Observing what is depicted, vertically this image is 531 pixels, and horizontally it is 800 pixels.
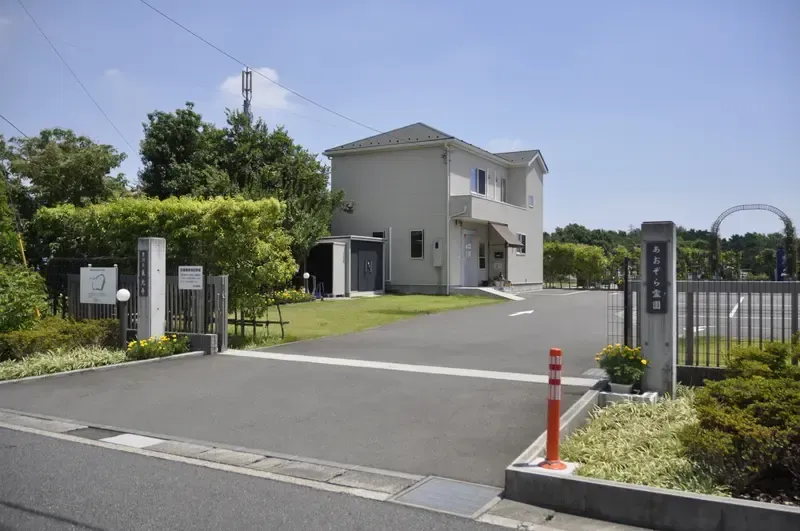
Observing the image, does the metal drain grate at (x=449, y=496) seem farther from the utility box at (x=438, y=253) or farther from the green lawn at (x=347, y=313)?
the utility box at (x=438, y=253)

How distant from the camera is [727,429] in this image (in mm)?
5379

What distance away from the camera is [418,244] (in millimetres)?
31391

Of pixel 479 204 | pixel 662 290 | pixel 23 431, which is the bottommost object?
pixel 23 431

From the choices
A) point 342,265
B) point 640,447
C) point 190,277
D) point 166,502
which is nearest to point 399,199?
point 342,265

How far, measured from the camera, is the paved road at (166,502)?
485 cm

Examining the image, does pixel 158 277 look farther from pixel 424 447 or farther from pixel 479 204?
pixel 479 204

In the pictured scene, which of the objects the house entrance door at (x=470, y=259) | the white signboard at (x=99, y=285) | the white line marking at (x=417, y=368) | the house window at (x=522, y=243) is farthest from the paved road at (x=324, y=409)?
the house window at (x=522, y=243)

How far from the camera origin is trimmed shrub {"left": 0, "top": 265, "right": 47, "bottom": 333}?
12.2 m

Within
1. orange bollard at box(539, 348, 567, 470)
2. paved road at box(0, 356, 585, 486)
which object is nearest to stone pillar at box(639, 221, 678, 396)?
paved road at box(0, 356, 585, 486)

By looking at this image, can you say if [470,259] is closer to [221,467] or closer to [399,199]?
[399,199]

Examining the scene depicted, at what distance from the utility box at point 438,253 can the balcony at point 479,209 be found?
1.44 metres

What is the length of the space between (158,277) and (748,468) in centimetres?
1128

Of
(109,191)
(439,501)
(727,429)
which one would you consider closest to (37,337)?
(439,501)

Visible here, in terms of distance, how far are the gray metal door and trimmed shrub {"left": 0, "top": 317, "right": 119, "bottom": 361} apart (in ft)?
55.9
